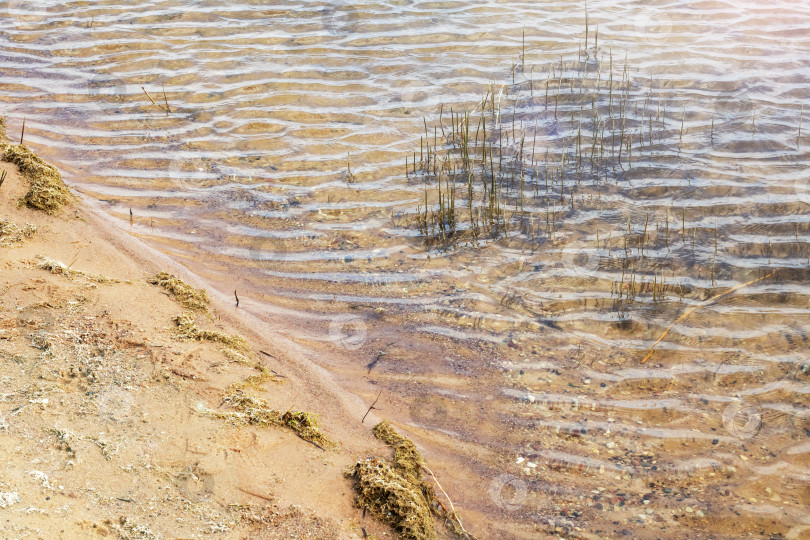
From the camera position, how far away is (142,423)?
2.87 meters

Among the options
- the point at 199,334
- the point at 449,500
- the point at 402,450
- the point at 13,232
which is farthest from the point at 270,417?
the point at 13,232

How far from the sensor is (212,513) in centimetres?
254

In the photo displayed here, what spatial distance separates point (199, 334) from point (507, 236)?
2.54 m

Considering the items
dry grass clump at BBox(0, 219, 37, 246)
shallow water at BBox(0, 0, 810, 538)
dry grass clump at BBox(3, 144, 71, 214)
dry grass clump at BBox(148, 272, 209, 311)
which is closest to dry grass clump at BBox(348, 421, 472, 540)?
shallow water at BBox(0, 0, 810, 538)

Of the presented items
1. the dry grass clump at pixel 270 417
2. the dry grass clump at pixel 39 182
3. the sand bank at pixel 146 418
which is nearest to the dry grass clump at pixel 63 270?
the sand bank at pixel 146 418

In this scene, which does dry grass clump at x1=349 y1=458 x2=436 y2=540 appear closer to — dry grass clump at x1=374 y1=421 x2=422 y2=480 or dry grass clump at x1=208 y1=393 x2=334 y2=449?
dry grass clump at x1=374 y1=421 x2=422 y2=480

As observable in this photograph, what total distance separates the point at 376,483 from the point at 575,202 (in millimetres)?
3365

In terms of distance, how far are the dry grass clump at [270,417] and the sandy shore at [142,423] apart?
3 cm

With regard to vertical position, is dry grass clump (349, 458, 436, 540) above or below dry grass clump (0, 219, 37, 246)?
below

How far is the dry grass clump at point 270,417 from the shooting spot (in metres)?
3.07

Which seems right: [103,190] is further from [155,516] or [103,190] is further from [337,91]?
[155,516]

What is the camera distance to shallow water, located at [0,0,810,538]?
3.40 metres

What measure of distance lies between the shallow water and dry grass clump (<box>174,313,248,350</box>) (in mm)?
583

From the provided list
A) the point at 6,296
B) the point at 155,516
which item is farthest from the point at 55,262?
the point at 155,516
